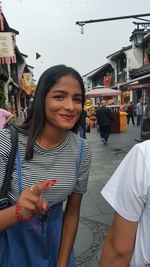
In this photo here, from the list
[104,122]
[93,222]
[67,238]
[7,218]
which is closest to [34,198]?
[7,218]

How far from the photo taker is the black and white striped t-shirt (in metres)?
1.47

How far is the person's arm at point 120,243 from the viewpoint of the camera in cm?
126

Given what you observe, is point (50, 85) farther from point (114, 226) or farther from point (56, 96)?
point (114, 226)

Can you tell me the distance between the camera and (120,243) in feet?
4.22

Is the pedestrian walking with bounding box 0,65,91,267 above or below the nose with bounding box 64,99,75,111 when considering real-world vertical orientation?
below

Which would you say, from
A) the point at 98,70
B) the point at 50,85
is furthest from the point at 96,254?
the point at 98,70

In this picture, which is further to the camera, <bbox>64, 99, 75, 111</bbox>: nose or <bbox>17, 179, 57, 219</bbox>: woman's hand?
<bbox>64, 99, 75, 111</bbox>: nose

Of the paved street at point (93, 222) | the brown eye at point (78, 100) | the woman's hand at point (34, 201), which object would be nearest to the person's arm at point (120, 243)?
the woman's hand at point (34, 201)

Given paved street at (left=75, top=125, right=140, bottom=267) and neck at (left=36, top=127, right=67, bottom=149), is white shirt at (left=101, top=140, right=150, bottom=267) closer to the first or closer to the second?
neck at (left=36, top=127, right=67, bottom=149)

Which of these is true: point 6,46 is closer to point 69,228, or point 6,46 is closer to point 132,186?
point 69,228

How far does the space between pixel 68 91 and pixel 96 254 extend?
2.33m

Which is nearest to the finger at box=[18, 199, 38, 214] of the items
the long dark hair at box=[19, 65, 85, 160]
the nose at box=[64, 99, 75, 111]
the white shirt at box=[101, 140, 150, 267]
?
the white shirt at box=[101, 140, 150, 267]

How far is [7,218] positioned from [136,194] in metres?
0.53

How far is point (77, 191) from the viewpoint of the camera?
1.69 metres
